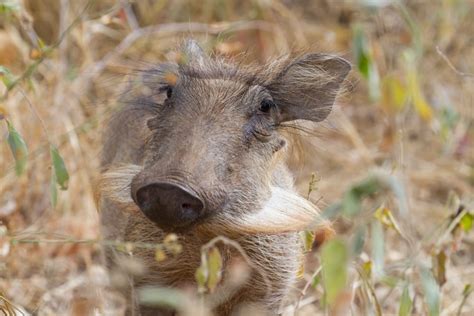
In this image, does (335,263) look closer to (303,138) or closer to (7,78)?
(7,78)

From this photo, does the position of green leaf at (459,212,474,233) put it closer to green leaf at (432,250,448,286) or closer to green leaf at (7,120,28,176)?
green leaf at (432,250,448,286)

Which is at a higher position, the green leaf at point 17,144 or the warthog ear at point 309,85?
the warthog ear at point 309,85

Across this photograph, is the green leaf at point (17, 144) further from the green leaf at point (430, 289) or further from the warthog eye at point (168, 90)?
the green leaf at point (430, 289)

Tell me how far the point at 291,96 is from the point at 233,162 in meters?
0.42

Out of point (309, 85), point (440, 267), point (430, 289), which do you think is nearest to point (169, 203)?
point (430, 289)

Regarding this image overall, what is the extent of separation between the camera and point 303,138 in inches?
139

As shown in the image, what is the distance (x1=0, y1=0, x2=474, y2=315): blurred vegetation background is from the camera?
311 cm

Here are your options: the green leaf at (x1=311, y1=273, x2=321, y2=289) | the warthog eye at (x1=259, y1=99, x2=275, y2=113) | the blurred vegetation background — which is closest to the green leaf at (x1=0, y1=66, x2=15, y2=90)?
the blurred vegetation background

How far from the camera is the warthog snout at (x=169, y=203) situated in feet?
8.41

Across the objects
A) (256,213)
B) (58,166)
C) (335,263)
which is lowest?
(335,263)

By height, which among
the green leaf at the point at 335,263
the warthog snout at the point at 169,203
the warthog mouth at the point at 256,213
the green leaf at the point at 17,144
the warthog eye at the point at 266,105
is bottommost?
the green leaf at the point at 335,263

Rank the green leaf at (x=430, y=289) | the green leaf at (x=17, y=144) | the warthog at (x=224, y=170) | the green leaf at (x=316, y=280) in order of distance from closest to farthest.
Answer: the green leaf at (x=430, y=289)
the warthog at (x=224, y=170)
the green leaf at (x=17, y=144)
the green leaf at (x=316, y=280)

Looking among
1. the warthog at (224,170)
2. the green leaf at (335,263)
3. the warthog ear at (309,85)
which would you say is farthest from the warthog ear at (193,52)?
the green leaf at (335,263)

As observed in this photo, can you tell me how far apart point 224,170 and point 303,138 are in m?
0.77
